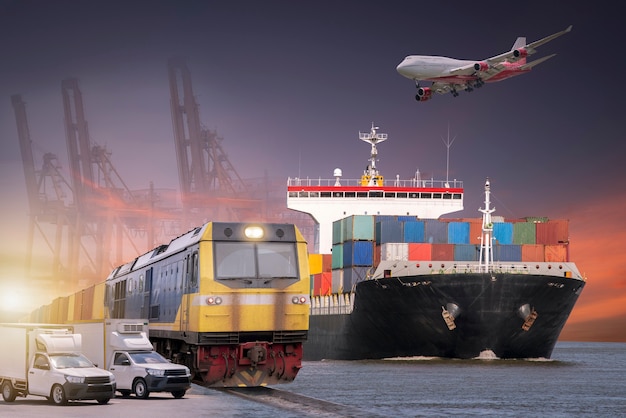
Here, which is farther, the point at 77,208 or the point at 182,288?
the point at 77,208

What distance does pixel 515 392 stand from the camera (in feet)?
117

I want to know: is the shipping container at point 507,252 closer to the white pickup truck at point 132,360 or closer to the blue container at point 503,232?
the blue container at point 503,232

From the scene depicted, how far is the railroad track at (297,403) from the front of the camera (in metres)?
23.3

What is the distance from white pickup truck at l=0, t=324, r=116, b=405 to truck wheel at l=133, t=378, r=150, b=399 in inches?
57.7

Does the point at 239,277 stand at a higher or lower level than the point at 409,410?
higher

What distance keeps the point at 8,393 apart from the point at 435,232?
116 ft

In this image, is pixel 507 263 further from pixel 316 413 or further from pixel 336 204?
pixel 316 413

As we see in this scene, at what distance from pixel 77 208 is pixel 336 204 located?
236 feet

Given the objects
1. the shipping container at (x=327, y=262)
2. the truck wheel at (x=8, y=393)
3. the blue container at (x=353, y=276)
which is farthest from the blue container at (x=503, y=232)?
the truck wheel at (x=8, y=393)

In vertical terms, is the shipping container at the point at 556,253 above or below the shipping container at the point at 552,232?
below

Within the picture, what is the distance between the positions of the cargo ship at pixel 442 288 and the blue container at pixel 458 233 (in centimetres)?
6

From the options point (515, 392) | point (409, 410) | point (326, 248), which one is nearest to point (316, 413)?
point (409, 410)

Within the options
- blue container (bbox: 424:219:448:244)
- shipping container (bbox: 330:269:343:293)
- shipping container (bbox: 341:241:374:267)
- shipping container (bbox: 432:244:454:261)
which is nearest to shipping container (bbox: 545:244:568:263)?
shipping container (bbox: 432:244:454:261)

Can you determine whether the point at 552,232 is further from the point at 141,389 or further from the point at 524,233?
the point at 141,389
